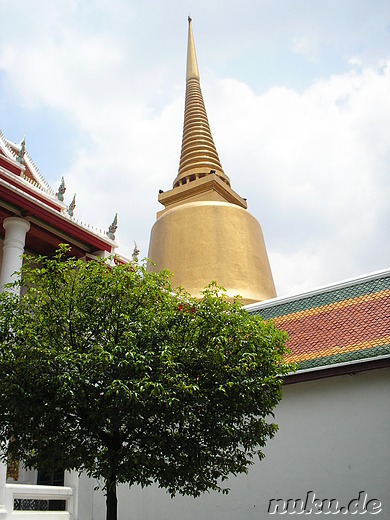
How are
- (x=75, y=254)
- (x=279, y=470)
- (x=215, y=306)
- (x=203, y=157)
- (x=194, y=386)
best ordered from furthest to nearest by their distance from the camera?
(x=203, y=157) < (x=75, y=254) < (x=279, y=470) < (x=215, y=306) < (x=194, y=386)

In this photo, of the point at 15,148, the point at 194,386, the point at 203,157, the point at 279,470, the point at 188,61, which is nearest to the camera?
the point at 194,386

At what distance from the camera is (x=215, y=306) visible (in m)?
6.87

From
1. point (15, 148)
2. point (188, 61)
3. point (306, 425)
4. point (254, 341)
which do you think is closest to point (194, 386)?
point (254, 341)

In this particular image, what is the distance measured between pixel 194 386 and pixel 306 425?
13.0 ft

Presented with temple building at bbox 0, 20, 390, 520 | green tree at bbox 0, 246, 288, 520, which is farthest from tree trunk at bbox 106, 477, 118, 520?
temple building at bbox 0, 20, 390, 520

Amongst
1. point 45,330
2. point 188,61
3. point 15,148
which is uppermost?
point 188,61

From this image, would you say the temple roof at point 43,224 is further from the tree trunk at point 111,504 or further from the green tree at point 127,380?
the tree trunk at point 111,504

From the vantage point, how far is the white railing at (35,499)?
25.2 ft

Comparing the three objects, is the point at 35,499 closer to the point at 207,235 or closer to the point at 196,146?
the point at 207,235

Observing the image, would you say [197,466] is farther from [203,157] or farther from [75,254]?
[203,157]

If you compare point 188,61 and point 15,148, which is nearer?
point 15,148

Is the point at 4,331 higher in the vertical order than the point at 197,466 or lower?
higher

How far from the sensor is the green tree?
6.00m

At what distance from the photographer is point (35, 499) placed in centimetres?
834
